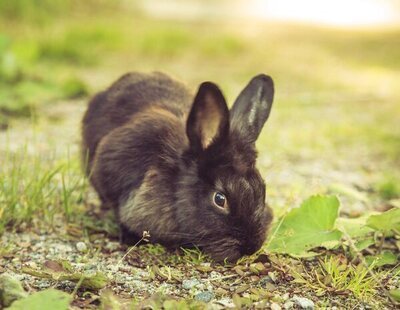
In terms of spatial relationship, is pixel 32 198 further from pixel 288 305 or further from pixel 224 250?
pixel 288 305

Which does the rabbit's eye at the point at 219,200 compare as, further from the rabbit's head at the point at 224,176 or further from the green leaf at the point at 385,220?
the green leaf at the point at 385,220

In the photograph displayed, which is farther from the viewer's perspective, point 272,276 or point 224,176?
point 224,176

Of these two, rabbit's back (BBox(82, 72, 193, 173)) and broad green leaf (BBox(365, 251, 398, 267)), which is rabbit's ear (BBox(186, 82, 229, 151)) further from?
broad green leaf (BBox(365, 251, 398, 267))

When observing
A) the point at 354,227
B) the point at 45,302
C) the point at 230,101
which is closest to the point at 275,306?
the point at 354,227

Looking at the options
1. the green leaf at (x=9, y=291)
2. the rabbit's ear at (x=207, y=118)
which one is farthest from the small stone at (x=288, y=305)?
the green leaf at (x=9, y=291)

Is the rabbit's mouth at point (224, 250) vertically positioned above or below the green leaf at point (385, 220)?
below

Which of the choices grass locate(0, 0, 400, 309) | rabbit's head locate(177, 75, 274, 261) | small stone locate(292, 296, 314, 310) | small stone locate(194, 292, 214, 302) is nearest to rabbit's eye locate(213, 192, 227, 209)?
rabbit's head locate(177, 75, 274, 261)
